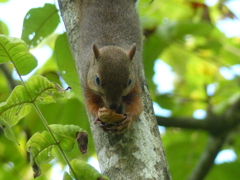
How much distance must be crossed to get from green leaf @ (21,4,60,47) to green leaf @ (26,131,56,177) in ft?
6.75

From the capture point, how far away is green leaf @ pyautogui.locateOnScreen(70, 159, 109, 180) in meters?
2.45

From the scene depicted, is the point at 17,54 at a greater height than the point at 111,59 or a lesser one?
greater

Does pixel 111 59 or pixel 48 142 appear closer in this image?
pixel 48 142

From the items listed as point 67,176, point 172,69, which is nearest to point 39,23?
point 67,176

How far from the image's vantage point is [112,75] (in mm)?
4266

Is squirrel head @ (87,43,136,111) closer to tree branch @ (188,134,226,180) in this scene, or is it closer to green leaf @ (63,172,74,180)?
green leaf @ (63,172,74,180)

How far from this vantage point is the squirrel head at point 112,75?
13.6ft

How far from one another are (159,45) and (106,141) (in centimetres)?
257

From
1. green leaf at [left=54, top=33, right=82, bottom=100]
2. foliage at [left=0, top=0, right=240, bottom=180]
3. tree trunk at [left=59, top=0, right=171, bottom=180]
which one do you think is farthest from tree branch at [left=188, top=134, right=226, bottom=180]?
tree trunk at [left=59, top=0, right=171, bottom=180]

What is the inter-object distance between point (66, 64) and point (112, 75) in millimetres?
575

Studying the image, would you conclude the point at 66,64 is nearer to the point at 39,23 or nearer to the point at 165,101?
the point at 39,23

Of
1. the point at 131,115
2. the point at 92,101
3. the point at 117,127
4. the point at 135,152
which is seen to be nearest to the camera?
the point at 135,152

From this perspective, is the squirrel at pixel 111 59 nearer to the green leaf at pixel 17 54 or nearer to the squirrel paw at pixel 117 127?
the squirrel paw at pixel 117 127

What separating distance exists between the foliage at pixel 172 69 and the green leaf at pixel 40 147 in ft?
4.00
